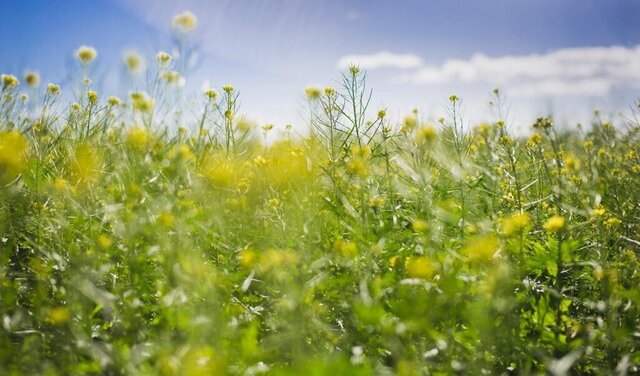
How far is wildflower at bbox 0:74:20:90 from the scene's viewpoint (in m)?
1.97

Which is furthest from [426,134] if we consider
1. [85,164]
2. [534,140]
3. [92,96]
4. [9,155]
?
[92,96]

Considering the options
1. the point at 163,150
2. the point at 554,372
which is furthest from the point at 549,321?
the point at 163,150

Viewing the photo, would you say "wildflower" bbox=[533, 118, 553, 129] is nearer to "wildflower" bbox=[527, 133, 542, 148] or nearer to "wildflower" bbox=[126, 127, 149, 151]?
"wildflower" bbox=[527, 133, 542, 148]

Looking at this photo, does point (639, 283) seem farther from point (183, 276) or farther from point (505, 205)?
Answer: point (183, 276)

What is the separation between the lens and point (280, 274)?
1.09 m

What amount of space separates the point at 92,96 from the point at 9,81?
1.21ft

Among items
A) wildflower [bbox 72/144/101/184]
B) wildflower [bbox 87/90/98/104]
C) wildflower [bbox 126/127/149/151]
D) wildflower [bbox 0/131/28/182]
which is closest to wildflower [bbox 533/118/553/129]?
wildflower [bbox 126/127/149/151]

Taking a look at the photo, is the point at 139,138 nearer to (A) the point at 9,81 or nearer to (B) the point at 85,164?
(B) the point at 85,164

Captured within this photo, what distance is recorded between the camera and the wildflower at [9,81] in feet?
6.46

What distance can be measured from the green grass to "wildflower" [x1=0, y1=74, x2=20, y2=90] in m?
0.01

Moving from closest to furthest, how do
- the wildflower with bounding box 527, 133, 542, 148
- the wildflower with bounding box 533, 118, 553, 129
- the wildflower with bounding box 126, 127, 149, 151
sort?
the wildflower with bounding box 126, 127, 149, 151, the wildflower with bounding box 533, 118, 553, 129, the wildflower with bounding box 527, 133, 542, 148

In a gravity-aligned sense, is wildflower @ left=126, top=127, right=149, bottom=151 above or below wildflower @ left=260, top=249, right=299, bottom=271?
above

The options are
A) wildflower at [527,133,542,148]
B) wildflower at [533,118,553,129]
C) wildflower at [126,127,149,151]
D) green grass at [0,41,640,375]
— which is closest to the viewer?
green grass at [0,41,640,375]

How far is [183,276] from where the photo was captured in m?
1.09
